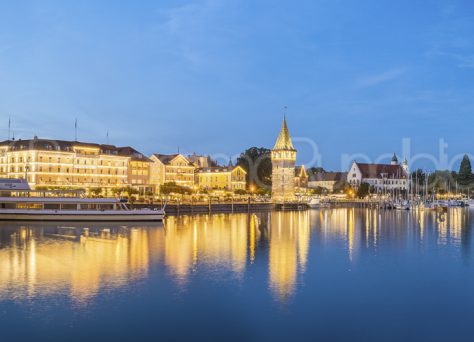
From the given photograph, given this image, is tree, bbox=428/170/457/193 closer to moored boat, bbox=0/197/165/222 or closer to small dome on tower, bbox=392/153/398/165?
small dome on tower, bbox=392/153/398/165

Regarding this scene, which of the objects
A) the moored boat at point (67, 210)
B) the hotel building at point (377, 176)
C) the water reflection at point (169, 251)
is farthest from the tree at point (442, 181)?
the moored boat at point (67, 210)

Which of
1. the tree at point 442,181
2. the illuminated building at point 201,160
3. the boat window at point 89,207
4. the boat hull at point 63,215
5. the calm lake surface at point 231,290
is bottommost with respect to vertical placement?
the calm lake surface at point 231,290

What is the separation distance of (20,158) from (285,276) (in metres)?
70.0

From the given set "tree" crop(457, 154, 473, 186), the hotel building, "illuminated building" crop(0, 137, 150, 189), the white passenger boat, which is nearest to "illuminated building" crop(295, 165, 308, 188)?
the hotel building

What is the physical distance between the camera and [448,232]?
1821 inches

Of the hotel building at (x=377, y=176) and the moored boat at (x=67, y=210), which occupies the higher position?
the hotel building at (x=377, y=176)

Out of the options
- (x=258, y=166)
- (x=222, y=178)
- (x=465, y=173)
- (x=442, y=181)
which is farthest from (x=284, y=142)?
(x=442, y=181)

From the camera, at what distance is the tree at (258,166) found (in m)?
109

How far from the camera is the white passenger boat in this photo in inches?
2003

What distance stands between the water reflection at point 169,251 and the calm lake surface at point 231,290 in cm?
10

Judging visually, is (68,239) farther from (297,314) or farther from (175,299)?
(297,314)

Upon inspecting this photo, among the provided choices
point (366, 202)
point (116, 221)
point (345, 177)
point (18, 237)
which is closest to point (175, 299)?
point (18, 237)

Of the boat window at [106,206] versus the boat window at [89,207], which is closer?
the boat window at [89,207]

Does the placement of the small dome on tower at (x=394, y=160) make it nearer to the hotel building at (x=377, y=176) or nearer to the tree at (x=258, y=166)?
the hotel building at (x=377, y=176)
